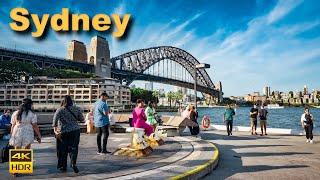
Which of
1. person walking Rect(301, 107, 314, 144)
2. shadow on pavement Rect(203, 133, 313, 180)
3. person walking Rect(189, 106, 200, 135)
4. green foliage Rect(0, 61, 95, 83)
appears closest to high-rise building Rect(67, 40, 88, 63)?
green foliage Rect(0, 61, 95, 83)

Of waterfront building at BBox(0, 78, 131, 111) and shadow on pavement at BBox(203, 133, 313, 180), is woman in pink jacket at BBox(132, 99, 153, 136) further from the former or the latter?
waterfront building at BBox(0, 78, 131, 111)

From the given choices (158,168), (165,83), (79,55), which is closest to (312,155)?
(158,168)

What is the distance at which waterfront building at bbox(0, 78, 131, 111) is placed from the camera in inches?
4759

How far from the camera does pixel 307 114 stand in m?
15.5

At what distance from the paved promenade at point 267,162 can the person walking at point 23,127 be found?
3.94 m

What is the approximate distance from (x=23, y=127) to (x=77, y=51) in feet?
506

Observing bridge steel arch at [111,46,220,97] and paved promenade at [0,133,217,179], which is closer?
paved promenade at [0,133,217,179]

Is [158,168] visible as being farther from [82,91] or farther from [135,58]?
[135,58]

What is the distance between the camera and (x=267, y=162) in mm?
9844

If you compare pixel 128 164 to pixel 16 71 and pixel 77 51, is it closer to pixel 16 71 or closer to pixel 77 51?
pixel 16 71

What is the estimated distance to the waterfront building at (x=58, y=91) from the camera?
397 feet

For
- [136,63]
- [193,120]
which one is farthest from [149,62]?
[193,120]

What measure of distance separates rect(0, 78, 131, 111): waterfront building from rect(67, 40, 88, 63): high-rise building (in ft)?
98.3

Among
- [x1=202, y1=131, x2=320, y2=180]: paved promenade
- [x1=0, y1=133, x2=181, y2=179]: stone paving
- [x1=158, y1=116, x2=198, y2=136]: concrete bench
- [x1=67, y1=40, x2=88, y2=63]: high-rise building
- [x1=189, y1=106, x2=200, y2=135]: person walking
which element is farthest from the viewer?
[x1=67, y1=40, x2=88, y2=63]: high-rise building
